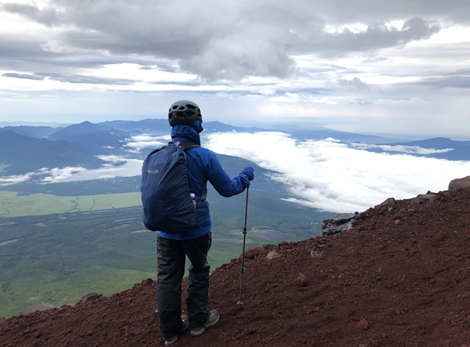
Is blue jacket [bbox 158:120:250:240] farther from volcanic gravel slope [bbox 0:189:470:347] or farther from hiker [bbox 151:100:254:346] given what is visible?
volcanic gravel slope [bbox 0:189:470:347]

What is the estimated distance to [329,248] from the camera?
833cm

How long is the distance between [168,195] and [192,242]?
1.00 metres

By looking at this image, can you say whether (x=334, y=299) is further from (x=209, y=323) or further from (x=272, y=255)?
(x=272, y=255)

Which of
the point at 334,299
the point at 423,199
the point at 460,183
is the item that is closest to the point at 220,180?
the point at 334,299

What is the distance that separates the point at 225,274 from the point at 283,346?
359 centimetres

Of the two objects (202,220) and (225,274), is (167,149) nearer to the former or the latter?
(202,220)

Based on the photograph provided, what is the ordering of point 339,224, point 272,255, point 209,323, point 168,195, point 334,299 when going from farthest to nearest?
point 339,224 → point 272,255 → point 334,299 → point 209,323 → point 168,195

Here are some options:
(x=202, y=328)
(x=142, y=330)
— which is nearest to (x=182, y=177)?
(x=202, y=328)

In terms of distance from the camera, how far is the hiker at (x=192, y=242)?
200 inches

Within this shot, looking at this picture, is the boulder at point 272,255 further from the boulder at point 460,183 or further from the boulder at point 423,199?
the boulder at point 460,183

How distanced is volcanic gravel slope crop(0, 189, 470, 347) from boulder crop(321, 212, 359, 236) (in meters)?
1.00

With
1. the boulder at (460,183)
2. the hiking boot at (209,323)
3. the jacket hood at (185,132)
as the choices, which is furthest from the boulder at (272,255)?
the boulder at (460,183)

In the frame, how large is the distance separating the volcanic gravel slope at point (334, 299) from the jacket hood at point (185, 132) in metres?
3.46

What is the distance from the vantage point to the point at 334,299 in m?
5.73
